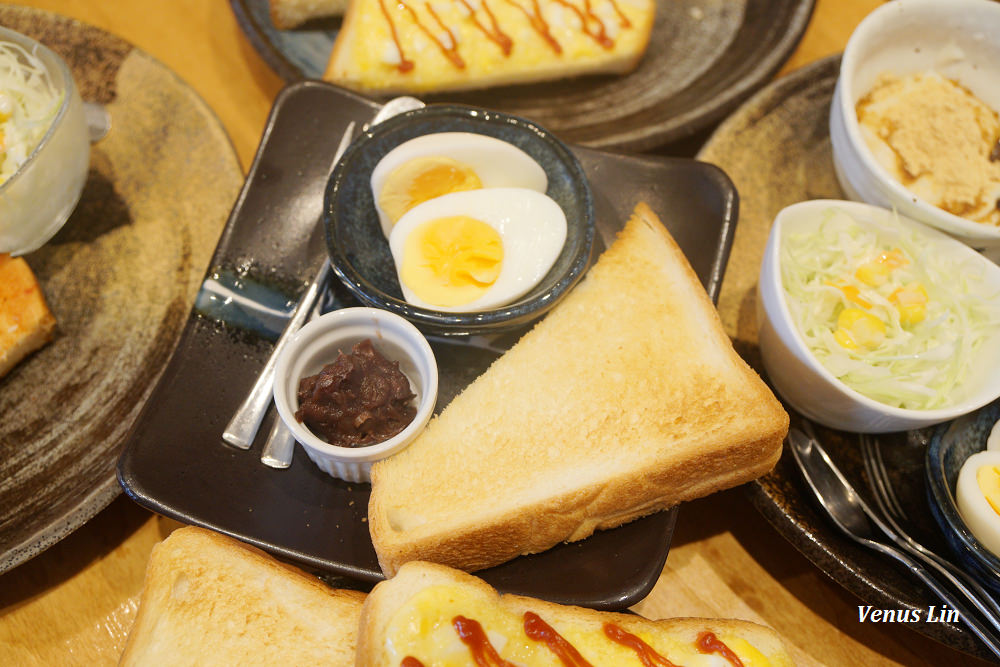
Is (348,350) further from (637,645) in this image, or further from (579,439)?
(637,645)

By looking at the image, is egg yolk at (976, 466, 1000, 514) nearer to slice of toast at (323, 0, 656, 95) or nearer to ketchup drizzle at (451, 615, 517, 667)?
ketchup drizzle at (451, 615, 517, 667)

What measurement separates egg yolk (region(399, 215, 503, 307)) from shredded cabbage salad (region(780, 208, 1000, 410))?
2.76ft

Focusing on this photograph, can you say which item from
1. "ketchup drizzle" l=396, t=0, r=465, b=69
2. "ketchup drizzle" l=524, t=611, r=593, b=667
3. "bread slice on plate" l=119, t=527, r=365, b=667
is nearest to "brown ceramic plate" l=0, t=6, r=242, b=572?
"bread slice on plate" l=119, t=527, r=365, b=667

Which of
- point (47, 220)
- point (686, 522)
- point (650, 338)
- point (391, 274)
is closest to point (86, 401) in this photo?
point (47, 220)

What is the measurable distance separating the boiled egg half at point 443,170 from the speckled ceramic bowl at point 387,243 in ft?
0.13

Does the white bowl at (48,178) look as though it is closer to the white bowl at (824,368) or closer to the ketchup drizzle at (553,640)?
the ketchup drizzle at (553,640)

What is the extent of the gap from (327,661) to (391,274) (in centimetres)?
104

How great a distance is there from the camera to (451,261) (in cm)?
188

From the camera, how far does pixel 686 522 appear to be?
194cm

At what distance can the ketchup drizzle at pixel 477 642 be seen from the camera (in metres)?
1.37

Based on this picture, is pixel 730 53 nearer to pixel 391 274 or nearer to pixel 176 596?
pixel 391 274

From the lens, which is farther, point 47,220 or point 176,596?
point 47,220

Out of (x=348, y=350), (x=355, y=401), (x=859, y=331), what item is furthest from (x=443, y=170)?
(x=859, y=331)

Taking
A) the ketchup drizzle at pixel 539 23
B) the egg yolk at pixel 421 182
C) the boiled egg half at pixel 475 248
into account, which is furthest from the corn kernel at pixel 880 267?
the ketchup drizzle at pixel 539 23
